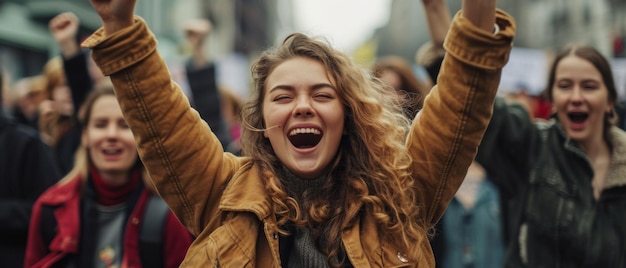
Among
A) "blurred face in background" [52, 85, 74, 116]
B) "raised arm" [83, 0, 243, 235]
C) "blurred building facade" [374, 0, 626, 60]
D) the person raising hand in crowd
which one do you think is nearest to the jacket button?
the person raising hand in crowd

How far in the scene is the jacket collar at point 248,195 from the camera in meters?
2.42

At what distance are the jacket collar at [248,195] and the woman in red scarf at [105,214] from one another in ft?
3.65

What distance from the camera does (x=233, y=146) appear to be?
6398 millimetres

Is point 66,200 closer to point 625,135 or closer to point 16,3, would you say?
point 625,135

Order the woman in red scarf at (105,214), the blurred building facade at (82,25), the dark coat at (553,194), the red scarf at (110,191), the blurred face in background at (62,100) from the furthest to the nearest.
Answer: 1. the blurred building facade at (82,25)
2. the blurred face in background at (62,100)
3. the red scarf at (110,191)
4. the dark coat at (553,194)
5. the woman in red scarf at (105,214)

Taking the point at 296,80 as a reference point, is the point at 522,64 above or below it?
below

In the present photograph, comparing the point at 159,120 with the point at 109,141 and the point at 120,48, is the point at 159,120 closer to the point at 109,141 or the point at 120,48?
the point at 120,48

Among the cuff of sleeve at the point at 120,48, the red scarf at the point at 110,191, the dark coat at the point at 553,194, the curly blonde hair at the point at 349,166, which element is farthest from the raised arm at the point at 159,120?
the dark coat at the point at 553,194

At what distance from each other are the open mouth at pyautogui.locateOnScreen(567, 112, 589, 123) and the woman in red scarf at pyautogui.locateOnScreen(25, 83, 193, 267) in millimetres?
1851

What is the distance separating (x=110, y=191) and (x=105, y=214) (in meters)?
0.12

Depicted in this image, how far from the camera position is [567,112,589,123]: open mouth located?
393 centimetres

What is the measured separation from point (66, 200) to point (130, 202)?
0.28 meters

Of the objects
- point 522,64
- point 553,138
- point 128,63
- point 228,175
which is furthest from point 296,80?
point 522,64

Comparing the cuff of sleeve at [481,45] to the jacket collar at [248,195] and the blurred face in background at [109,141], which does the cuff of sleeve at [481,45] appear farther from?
the blurred face in background at [109,141]
